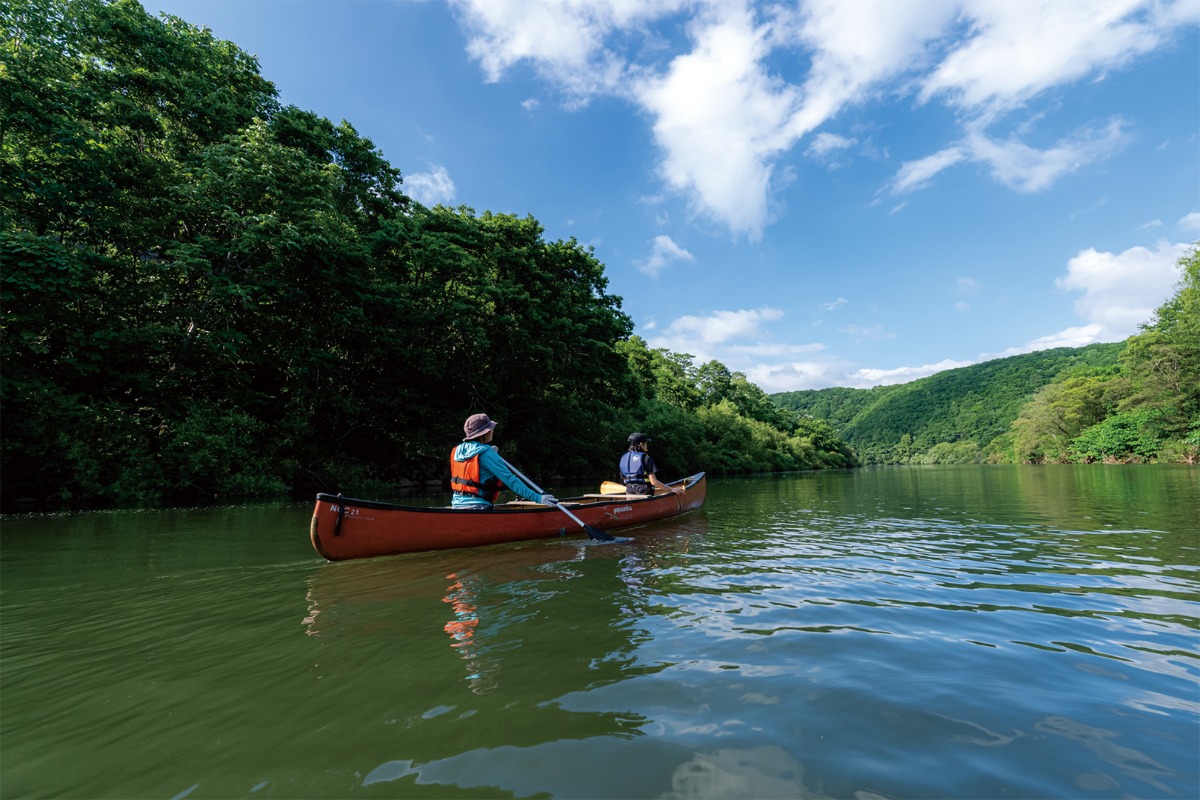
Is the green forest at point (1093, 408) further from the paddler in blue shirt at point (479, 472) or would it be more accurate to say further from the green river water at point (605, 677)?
the paddler in blue shirt at point (479, 472)

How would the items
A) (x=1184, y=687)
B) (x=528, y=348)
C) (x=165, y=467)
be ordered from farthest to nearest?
1. (x=528, y=348)
2. (x=165, y=467)
3. (x=1184, y=687)

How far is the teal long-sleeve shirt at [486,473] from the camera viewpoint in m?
7.05

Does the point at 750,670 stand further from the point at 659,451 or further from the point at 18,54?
the point at 659,451

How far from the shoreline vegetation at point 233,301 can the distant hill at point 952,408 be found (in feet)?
364

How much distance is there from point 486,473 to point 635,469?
4622 millimetres

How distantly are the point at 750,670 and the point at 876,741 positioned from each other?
88 centimetres

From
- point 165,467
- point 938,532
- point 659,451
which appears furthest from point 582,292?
point 938,532

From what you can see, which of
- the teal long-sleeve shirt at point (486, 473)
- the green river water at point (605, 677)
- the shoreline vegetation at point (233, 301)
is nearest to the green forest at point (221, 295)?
the shoreline vegetation at point (233, 301)

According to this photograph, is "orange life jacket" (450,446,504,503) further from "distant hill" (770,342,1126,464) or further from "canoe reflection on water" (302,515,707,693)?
"distant hill" (770,342,1126,464)

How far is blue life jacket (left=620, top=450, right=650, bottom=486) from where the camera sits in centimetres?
1151

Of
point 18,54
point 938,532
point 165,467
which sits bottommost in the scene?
point 938,532

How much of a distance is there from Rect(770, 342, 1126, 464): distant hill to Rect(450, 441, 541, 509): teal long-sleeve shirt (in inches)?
4808

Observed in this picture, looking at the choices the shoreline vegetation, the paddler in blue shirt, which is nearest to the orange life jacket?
the paddler in blue shirt

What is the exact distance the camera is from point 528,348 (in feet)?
76.7
